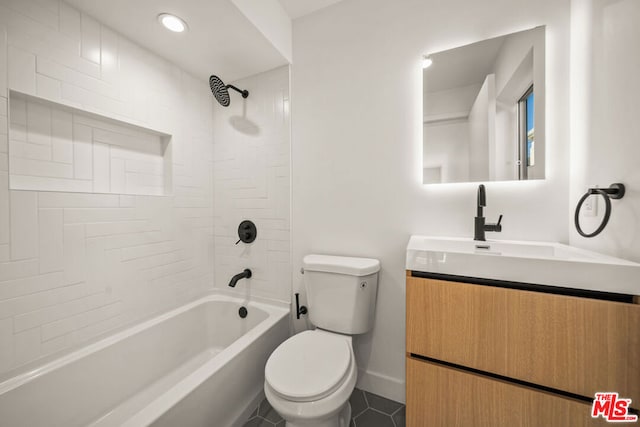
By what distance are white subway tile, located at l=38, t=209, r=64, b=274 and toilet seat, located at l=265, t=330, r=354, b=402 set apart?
3.72ft

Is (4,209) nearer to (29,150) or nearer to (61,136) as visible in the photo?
(29,150)

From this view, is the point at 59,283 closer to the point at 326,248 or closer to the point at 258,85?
the point at 326,248

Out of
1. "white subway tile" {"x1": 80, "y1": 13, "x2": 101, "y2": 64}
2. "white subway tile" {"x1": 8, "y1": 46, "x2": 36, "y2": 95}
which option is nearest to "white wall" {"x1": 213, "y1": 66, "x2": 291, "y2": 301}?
"white subway tile" {"x1": 80, "y1": 13, "x2": 101, "y2": 64}

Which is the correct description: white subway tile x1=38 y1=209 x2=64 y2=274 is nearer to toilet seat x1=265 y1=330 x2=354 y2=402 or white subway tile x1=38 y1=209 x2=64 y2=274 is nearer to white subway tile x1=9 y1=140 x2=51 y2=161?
white subway tile x1=9 y1=140 x2=51 y2=161

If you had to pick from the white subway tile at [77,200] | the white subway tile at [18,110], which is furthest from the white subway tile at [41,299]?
the white subway tile at [18,110]

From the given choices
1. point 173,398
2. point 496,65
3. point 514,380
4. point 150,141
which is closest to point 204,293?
point 173,398

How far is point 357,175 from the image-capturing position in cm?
154

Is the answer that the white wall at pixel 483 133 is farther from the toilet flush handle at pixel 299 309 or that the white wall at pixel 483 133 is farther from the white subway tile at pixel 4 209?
the white subway tile at pixel 4 209

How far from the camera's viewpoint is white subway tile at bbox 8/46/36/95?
1043 millimetres

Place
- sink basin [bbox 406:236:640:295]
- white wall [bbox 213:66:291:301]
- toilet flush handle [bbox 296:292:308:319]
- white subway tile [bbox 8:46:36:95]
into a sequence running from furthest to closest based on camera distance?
white wall [bbox 213:66:291:301], toilet flush handle [bbox 296:292:308:319], white subway tile [bbox 8:46:36:95], sink basin [bbox 406:236:640:295]

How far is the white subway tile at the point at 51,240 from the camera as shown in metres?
1.14

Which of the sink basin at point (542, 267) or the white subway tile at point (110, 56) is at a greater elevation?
the white subway tile at point (110, 56)

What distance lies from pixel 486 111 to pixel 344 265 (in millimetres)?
1109

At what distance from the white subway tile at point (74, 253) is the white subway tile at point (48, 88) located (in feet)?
2.02
